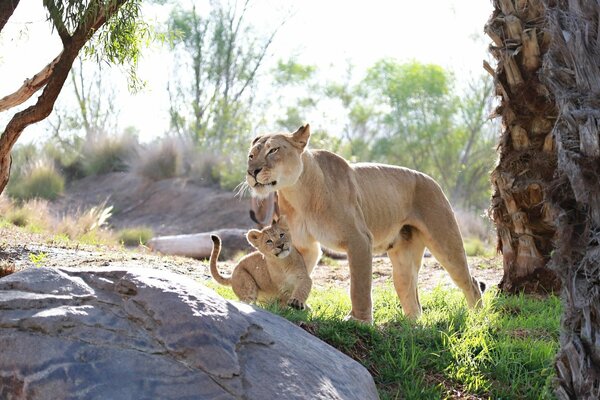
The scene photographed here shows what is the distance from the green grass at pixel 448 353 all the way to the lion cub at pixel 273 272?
0.66 m

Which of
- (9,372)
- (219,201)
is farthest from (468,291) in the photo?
(219,201)

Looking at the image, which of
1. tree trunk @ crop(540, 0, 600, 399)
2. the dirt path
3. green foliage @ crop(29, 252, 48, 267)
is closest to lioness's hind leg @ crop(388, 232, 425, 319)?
the dirt path

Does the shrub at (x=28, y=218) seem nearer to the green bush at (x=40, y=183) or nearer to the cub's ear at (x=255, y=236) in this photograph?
the green bush at (x=40, y=183)

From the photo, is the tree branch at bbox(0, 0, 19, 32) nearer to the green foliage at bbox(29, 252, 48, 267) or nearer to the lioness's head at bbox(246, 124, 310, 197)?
the green foliage at bbox(29, 252, 48, 267)

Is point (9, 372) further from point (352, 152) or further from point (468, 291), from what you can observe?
point (352, 152)

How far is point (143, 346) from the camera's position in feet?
13.9

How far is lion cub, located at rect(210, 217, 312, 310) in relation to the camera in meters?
7.00

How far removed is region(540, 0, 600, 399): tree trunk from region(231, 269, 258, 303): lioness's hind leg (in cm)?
310

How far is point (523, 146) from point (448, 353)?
393 cm

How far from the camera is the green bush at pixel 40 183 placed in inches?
886

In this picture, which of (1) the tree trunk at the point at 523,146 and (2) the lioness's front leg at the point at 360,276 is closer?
(2) the lioness's front leg at the point at 360,276

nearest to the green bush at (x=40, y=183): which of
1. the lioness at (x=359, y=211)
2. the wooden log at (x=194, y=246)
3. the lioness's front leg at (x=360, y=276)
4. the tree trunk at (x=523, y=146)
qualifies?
the wooden log at (x=194, y=246)

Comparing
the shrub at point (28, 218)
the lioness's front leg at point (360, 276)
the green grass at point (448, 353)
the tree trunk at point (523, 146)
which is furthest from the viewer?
the shrub at point (28, 218)

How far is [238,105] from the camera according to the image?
30344 mm
